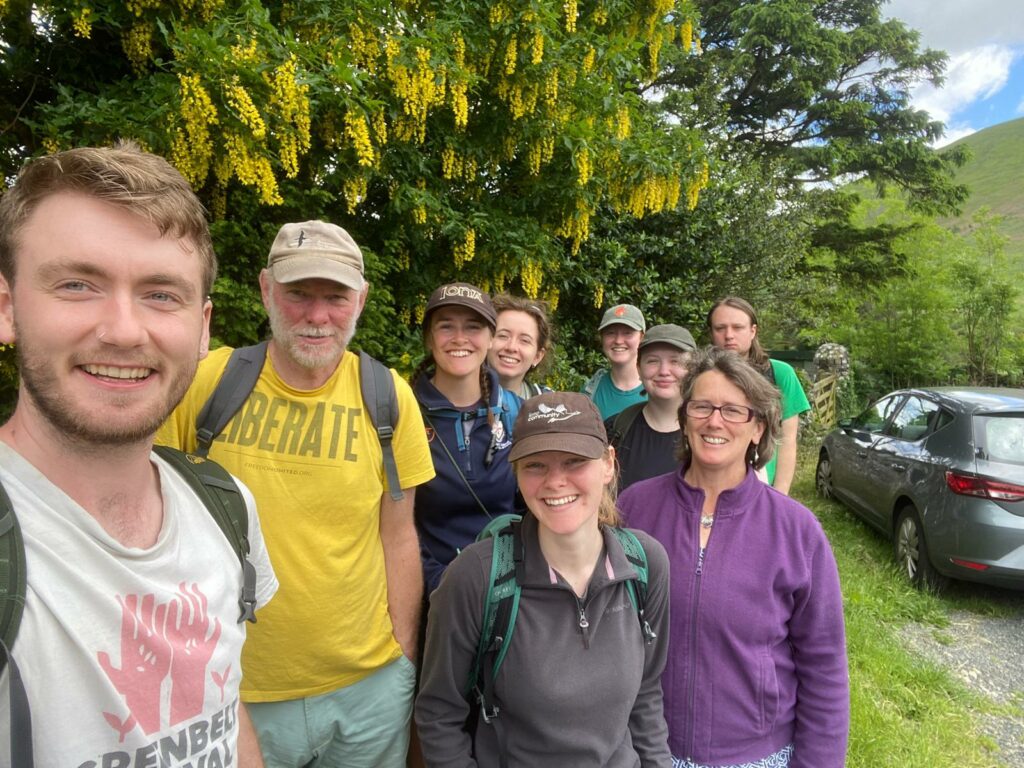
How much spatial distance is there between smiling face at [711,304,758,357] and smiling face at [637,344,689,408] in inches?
34.2

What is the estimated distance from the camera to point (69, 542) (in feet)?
3.35

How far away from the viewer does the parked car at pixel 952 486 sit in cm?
481

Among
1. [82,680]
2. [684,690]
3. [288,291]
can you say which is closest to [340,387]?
[288,291]

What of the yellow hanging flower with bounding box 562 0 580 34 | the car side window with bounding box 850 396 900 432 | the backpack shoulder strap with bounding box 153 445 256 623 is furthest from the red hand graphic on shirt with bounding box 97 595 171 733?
the car side window with bounding box 850 396 900 432

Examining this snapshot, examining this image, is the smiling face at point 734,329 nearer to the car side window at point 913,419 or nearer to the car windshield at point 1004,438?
the car windshield at point 1004,438

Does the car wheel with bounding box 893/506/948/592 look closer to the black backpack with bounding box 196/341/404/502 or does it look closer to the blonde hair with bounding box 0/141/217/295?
the black backpack with bounding box 196/341/404/502

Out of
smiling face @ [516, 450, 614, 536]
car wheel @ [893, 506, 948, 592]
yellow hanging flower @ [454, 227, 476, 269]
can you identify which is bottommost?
car wheel @ [893, 506, 948, 592]

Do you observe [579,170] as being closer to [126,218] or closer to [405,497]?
[405,497]

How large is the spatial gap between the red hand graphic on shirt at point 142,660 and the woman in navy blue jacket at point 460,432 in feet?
4.26

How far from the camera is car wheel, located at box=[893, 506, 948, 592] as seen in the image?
5422mm

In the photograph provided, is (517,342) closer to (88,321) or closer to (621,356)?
(621,356)

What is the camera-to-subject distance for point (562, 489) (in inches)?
68.1

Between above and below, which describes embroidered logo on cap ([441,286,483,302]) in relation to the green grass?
above

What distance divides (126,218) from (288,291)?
89cm
